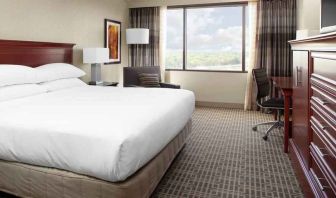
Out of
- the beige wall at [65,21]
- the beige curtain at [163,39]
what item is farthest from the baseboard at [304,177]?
the beige curtain at [163,39]

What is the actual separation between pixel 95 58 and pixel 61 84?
1.01 meters

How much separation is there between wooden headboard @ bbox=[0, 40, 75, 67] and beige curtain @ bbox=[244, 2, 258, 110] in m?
3.38

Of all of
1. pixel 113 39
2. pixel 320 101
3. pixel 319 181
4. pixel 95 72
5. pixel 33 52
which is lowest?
pixel 319 181

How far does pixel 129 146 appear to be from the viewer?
66.2 inches

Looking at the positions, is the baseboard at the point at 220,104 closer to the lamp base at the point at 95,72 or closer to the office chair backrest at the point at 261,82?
the office chair backrest at the point at 261,82

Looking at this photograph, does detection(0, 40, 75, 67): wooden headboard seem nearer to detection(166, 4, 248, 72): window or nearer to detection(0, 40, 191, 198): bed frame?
detection(0, 40, 191, 198): bed frame

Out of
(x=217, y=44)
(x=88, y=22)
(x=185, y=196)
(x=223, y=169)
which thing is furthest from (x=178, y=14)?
(x=185, y=196)

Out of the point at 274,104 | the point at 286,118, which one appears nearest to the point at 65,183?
the point at 286,118

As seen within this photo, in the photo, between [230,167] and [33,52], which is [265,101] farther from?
[33,52]

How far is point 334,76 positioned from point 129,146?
1.17 metres

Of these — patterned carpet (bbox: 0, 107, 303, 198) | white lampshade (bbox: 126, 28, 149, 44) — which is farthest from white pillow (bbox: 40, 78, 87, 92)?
white lampshade (bbox: 126, 28, 149, 44)

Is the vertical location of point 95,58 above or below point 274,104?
above

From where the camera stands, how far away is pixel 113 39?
19.2 feet

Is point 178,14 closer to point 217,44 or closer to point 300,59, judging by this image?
point 217,44
